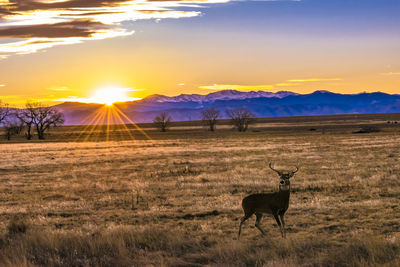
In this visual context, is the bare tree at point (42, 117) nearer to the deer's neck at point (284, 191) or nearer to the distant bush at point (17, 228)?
the distant bush at point (17, 228)

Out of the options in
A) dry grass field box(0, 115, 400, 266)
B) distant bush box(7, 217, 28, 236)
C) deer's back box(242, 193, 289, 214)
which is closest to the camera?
dry grass field box(0, 115, 400, 266)

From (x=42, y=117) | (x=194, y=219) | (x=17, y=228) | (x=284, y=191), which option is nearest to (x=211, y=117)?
(x=42, y=117)

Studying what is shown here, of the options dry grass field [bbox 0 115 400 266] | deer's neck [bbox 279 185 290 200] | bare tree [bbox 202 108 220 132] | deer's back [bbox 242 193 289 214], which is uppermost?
bare tree [bbox 202 108 220 132]

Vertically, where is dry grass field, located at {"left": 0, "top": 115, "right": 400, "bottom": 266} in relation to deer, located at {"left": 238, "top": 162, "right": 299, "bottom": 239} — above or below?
below

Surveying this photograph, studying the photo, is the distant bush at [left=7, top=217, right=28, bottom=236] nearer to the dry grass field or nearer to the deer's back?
the dry grass field

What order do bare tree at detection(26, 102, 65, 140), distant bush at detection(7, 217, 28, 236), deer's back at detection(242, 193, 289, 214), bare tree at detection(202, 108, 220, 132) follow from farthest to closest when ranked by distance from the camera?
bare tree at detection(202, 108, 220, 132) → bare tree at detection(26, 102, 65, 140) → distant bush at detection(7, 217, 28, 236) → deer's back at detection(242, 193, 289, 214)

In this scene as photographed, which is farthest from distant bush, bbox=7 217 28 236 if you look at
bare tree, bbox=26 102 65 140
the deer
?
bare tree, bbox=26 102 65 140

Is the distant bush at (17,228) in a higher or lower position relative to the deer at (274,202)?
lower

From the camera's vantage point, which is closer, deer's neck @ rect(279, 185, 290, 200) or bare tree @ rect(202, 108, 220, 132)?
deer's neck @ rect(279, 185, 290, 200)

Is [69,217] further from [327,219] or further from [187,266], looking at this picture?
[327,219]

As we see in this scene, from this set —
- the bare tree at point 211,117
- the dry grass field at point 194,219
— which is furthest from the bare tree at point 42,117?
the dry grass field at point 194,219

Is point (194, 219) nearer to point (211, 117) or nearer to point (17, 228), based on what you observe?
point (17, 228)

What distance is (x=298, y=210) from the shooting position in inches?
528

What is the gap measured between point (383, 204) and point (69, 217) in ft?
34.3
